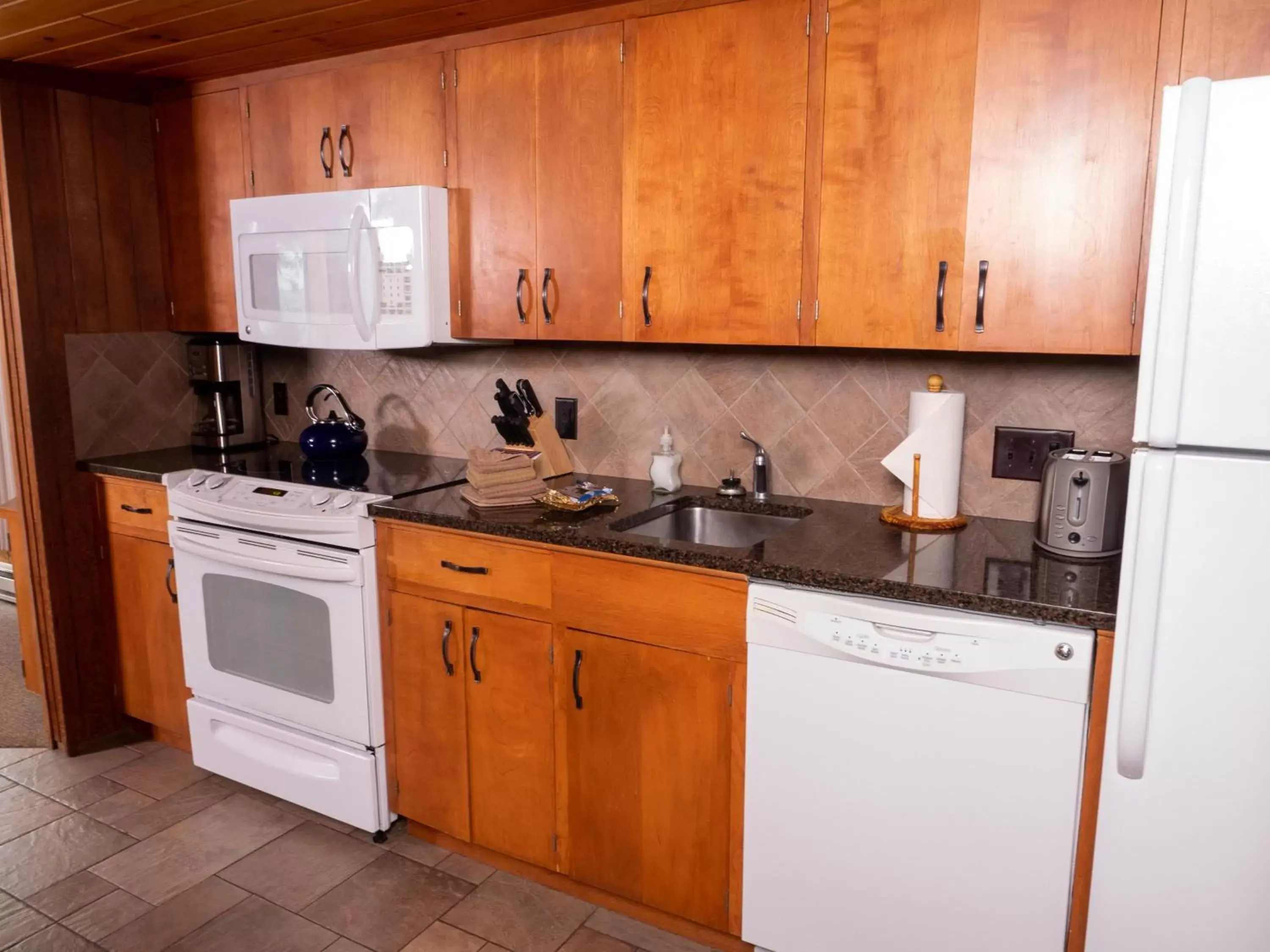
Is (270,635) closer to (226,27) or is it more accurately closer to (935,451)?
(226,27)

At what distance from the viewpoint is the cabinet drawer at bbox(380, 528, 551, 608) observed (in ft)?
7.09

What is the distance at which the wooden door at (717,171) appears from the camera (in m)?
2.03

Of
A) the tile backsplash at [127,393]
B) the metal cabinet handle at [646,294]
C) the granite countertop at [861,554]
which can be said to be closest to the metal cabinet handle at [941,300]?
the granite countertop at [861,554]

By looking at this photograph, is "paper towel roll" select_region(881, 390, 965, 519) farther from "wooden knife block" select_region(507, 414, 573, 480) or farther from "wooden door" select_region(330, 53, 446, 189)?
"wooden door" select_region(330, 53, 446, 189)

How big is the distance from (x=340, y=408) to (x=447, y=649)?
4.41 feet

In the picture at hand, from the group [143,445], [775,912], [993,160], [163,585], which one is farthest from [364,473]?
[993,160]

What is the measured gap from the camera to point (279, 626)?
102 inches

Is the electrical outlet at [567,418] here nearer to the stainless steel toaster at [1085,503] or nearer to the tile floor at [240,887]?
the tile floor at [240,887]

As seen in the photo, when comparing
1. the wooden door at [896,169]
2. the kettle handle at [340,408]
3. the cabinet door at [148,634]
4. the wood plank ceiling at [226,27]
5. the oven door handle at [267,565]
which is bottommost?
the cabinet door at [148,634]

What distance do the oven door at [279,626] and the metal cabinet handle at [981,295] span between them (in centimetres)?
156

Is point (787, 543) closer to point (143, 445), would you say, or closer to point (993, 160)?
point (993, 160)

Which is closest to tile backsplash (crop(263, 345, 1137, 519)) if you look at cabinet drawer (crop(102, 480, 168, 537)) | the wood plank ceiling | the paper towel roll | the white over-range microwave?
the paper towel roll

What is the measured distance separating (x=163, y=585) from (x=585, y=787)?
1613mm

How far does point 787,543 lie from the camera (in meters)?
2.01
